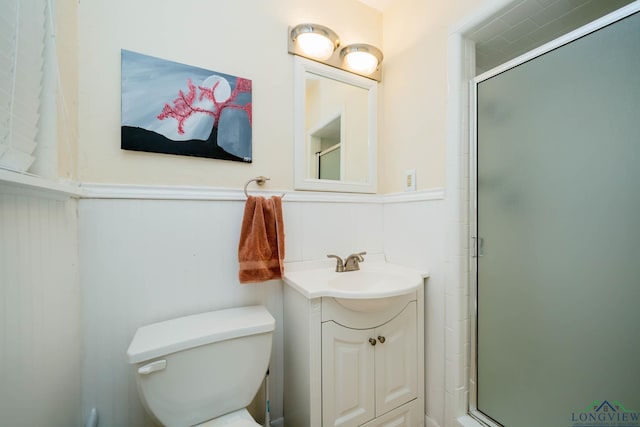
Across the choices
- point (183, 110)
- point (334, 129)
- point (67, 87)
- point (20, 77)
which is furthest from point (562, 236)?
point (67, 87)

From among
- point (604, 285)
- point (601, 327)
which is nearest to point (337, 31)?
point (604, 285)

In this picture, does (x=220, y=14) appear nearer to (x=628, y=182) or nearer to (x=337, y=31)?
(x=337, y=31)

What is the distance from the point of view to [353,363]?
1007 millimetres

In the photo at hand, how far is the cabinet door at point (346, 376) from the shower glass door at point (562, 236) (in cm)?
55

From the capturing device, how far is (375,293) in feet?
3.05

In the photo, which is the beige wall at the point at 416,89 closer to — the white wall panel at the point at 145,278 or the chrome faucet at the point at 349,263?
the chrome faucet at the point at 349,263

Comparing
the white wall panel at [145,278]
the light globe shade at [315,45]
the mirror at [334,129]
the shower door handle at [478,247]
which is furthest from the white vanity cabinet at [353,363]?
the light globe shade at [315,45]

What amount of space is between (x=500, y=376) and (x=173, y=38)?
6.72 ft

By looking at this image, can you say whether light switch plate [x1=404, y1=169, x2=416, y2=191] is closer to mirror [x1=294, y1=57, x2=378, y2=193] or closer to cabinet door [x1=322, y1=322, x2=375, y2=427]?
mirror [x1=294, y1=57, x2=378, y2=193]

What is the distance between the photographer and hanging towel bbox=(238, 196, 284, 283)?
1.10 meters

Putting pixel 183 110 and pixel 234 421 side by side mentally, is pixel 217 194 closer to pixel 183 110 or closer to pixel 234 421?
pixel 183 110

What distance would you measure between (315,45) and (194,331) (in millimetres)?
1458

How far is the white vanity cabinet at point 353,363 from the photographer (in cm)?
96

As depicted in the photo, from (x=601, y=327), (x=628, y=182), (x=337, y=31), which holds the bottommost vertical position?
(x=601, y=327)
